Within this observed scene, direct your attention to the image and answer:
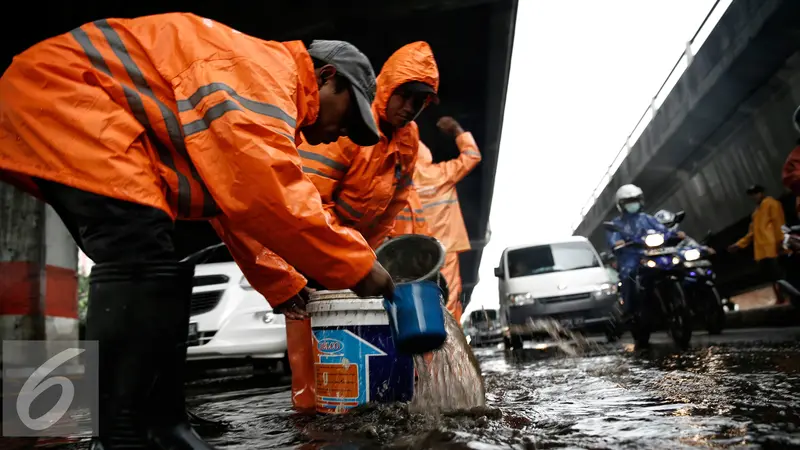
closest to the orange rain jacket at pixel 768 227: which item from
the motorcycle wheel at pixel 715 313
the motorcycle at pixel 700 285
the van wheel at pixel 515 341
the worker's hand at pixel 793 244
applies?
the motorcycle wheel at pixel 715 313

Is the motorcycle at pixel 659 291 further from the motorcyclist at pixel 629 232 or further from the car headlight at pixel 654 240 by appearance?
the motorcyclist at pixel 629 232

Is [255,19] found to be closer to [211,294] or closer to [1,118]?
[211,294]

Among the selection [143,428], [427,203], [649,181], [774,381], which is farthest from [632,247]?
[649,181]

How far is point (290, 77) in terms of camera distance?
1821mm

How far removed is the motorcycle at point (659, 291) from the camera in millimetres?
6309

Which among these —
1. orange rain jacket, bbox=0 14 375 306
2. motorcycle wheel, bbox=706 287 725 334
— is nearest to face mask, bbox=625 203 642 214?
motorcycle wheel, bbox=706 287 725 334

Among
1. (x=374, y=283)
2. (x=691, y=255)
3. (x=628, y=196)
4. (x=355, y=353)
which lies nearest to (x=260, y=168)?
(x=374, y=283)

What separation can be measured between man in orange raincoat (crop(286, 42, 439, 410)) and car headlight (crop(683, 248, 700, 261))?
169 inches

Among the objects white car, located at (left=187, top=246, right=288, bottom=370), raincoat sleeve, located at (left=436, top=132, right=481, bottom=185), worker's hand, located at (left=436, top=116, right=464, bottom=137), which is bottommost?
white car, located at (left=187, top=246, right=288, bottom=370)

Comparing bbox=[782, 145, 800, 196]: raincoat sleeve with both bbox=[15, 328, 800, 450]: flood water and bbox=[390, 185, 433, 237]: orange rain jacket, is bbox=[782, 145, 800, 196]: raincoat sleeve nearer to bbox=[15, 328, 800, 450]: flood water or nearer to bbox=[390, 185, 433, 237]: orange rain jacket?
bbox=[15, 328, 800, 450]: flood water

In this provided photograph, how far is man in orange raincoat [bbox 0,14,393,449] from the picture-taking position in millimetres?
1578

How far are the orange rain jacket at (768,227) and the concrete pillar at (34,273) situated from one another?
9465 mm

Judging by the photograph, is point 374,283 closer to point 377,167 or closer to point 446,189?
point 377,167

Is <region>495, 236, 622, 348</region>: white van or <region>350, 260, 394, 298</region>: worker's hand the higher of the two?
<region>495, 236, 622, 348</region>: white van
